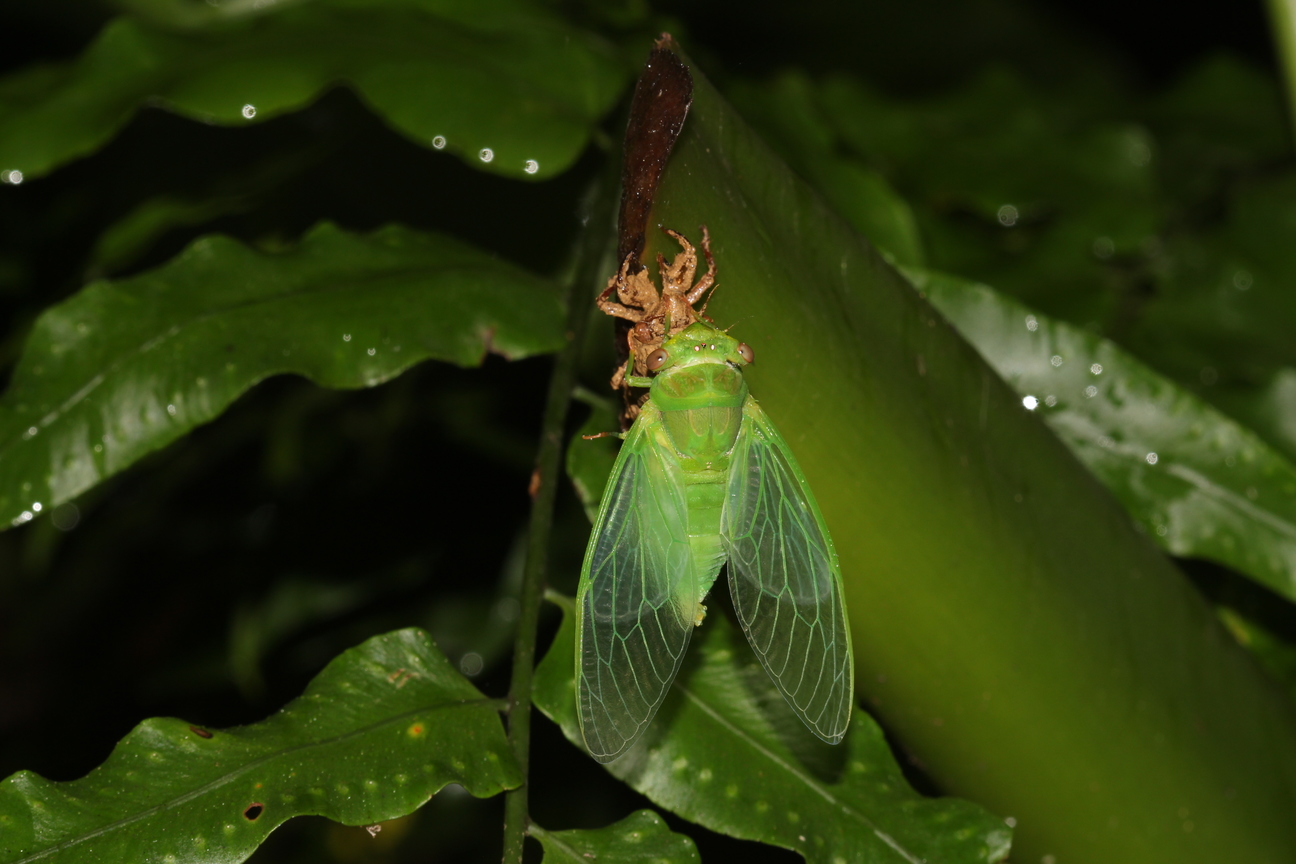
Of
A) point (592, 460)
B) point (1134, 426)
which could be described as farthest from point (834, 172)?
point (592, 460)

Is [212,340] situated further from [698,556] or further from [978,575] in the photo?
[978,575]

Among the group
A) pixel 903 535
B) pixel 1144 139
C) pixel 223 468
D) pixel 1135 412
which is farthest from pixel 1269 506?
pixel 223 468

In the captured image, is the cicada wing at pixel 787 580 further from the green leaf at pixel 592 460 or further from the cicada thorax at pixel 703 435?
the green leaf at pixel 592 460

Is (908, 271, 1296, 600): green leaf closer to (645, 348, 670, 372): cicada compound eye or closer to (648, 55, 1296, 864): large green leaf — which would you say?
(648, 55, 1296, 864): large green leaf

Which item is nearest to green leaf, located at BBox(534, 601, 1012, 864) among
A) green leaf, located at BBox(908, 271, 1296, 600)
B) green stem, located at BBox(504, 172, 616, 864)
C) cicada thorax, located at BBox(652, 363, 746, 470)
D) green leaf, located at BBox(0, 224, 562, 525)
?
green stem, located at BBox(504, 172, 616, 864)

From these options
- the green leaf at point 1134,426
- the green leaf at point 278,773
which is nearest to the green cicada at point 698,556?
the green leaf at point 278,773

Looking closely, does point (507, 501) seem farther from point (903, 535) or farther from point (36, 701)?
point (36, 701)
